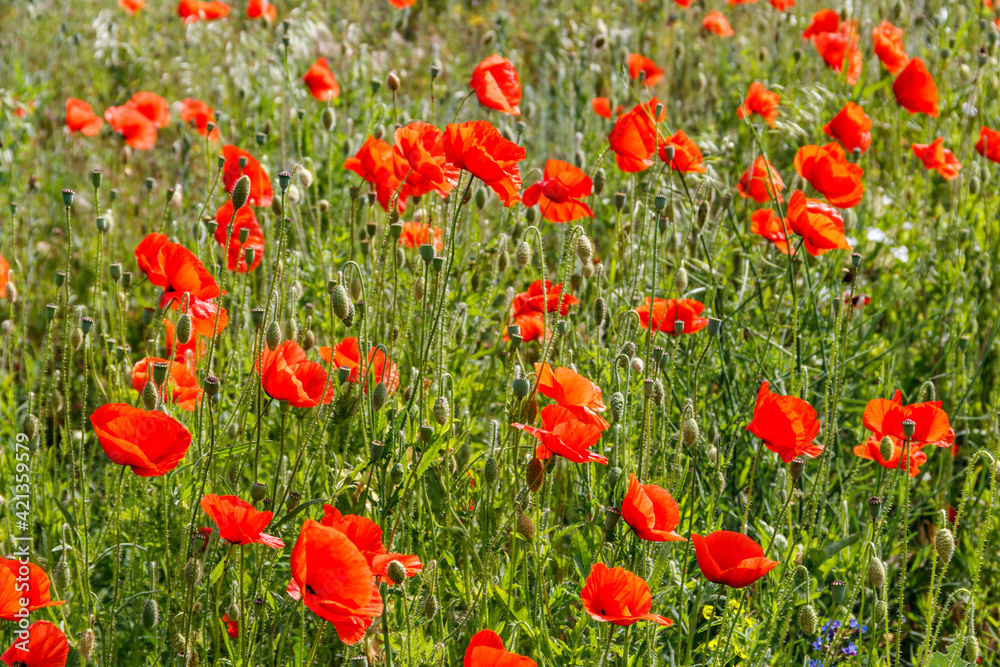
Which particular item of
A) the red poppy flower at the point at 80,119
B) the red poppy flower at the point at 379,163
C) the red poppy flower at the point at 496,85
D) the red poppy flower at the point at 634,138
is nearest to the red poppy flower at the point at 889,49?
the red poppy flower at the point at 634,138

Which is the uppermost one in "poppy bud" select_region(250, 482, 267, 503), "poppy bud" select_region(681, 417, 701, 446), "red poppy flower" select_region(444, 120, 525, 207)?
"red poppy flower" select_region(444, 120, 525, 207)

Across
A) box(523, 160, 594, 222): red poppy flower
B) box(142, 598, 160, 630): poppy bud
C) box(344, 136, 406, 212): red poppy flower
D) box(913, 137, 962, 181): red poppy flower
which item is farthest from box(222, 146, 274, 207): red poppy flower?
box(913, 137, 962, 181): red poppy flower

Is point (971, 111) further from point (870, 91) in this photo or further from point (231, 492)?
point (231, 492)

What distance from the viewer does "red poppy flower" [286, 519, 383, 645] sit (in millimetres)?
1087

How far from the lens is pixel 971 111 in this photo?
322 centimetres

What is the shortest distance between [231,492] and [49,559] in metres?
0.38

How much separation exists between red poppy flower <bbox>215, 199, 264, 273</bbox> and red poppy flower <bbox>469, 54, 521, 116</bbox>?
58 centimetres

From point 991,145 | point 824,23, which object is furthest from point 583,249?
point 824,23

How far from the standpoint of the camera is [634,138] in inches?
82.6

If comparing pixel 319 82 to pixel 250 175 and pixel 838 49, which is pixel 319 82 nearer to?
pixel 250 175

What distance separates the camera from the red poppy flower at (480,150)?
159 centimetres

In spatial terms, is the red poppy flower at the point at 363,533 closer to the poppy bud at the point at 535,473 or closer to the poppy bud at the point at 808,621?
the poppy bud at the point at 535,473

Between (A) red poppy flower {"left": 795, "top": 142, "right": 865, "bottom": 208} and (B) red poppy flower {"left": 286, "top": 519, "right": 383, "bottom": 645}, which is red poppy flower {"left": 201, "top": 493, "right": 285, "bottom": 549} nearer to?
(B) red poppy flower {"left": 286, "top": 519, "right": 383, "bottom": 645}

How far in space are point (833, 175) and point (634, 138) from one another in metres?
0.48
